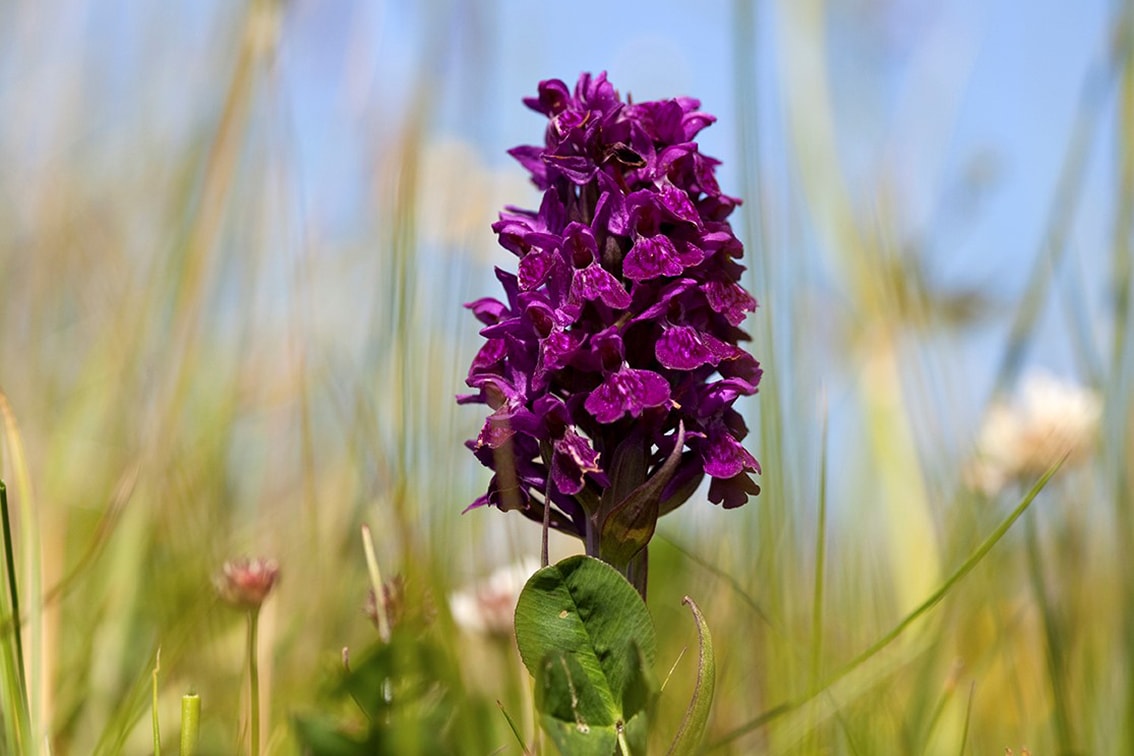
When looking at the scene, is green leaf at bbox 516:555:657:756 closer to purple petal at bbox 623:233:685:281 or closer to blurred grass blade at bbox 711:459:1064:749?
blurred grass blade at bbox 711:459:1064:749

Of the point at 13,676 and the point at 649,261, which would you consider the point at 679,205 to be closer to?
the point at 649,261

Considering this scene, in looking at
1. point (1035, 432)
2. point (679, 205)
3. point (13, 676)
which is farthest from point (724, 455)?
point (1035, 432)

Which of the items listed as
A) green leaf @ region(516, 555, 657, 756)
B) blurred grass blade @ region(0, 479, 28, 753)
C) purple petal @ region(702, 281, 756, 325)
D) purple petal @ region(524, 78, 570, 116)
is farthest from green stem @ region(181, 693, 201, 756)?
purple petal @ region(524, 78, 570, 116)

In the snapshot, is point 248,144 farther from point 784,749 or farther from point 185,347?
point 784,749

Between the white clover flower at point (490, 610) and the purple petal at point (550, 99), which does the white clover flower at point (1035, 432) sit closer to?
the white clover flower at point (490, 610)

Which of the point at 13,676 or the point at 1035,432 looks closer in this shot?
the point at 13,676

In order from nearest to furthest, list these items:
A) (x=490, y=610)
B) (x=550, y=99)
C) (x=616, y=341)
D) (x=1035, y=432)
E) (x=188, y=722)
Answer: (x=188, y=722)
(x=616, y=341)
(x=550, y=99)
(x=490, y=610)
(x=1035, y=432)
